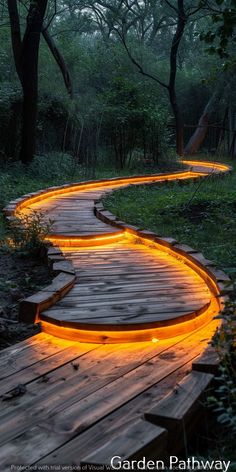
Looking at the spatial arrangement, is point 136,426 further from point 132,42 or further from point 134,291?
point 132,42

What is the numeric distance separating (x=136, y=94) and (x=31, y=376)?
12592mm

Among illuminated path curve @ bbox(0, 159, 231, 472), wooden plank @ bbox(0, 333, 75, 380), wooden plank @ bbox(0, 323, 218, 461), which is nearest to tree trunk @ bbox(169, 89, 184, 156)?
illuminated path curve @ bbox(0, 159, 231, 472)

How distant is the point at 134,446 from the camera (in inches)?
71.9

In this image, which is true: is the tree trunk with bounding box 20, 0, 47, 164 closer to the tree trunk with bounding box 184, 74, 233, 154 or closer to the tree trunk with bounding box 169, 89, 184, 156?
the tree trunk with bounding box 169, 89, 184, 156

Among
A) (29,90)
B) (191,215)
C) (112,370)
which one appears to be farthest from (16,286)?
(29,90)

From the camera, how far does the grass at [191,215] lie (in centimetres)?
542

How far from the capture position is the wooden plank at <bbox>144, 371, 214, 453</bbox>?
79.7 inches

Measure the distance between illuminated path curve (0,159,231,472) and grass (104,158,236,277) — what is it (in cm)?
85

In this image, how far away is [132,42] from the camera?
21688 millimetres

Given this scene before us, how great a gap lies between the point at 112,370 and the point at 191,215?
4.65m

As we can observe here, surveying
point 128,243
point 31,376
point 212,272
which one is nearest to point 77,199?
point 128,243

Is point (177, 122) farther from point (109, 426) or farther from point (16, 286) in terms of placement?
point (109, 426)

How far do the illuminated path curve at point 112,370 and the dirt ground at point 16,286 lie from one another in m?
0.14

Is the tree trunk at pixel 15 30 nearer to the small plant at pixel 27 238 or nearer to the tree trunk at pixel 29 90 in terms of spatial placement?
the tree trunk at pixel 29 90
